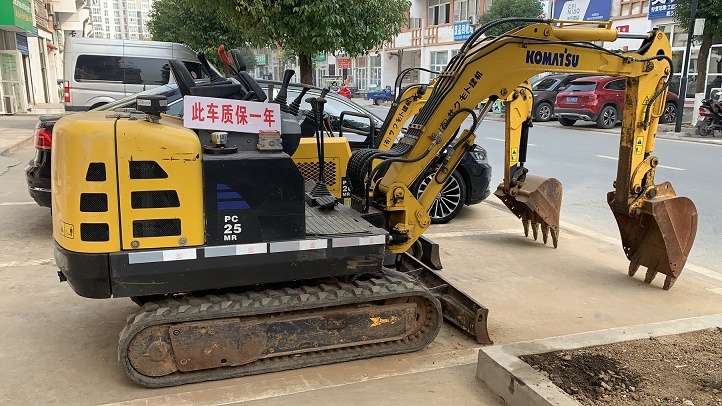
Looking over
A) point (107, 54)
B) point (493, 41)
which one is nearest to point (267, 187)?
point (493, 41)

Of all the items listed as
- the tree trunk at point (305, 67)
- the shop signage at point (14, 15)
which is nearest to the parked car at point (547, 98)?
the tree trunk at point (305, 67)

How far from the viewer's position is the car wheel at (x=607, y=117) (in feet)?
66.6

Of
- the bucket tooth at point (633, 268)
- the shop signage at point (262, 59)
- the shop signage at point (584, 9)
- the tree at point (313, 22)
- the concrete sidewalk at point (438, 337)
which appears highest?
the shop signage at point (584, 9)

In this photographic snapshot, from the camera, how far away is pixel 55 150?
3.47 meters

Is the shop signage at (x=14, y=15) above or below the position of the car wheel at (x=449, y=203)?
above

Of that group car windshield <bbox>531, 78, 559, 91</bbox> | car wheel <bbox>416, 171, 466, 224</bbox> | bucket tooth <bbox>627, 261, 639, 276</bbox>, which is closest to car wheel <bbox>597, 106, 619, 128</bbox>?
car windshield <bbox>531, 78, 559, 91</bbox>

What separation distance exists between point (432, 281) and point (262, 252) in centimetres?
170

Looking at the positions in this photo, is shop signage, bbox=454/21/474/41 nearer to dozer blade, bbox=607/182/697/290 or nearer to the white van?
the white van

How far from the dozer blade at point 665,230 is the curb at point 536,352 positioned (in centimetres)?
124

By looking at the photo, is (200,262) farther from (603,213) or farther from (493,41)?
(603,213)

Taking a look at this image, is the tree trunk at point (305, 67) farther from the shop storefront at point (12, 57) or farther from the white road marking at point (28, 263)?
the shop storefront at point (12, 57)

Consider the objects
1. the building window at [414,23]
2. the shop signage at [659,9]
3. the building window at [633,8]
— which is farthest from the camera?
the building window at [414,23]

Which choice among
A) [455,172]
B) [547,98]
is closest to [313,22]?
[455,172]

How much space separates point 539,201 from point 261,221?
3936 millimetres
